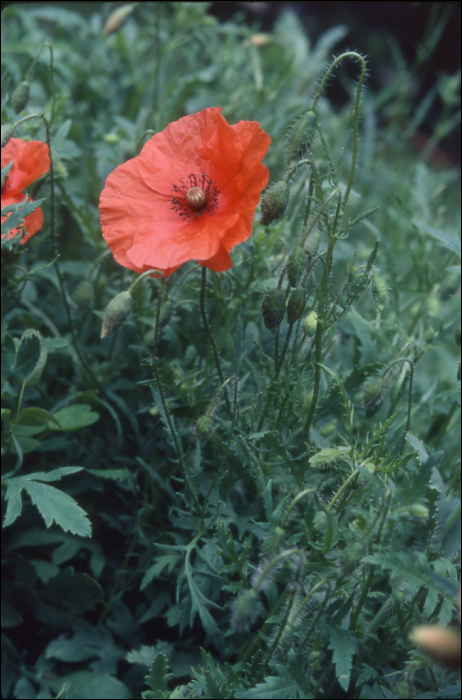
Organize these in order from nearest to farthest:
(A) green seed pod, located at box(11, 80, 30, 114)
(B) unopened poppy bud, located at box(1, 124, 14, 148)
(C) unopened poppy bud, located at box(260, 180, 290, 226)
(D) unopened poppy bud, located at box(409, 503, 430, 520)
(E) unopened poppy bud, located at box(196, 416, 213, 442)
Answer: (D) unopened poppy bud, located at box(409, 503, 430, 520)
(C) unopened poppy bud, located at box(260, 180, 290, 226)
(E) unopened poppy bud, located at box(196, 416, 213, 442)
(B) unopened poppy bud, located at box(1, 124, 14, 148)
(A) green seed pod, located at box(11, 80, 30, 114)

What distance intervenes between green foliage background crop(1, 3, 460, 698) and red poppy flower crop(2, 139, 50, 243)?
0.12 m

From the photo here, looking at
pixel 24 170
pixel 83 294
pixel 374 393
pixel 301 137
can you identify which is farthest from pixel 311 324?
pixel 24 170

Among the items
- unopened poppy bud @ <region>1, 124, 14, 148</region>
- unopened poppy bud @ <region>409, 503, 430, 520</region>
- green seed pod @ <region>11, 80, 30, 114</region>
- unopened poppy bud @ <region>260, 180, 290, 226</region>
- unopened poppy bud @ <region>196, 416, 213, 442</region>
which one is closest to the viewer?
unopened poppy bud @ <region>409, 503, 430, 520</region>

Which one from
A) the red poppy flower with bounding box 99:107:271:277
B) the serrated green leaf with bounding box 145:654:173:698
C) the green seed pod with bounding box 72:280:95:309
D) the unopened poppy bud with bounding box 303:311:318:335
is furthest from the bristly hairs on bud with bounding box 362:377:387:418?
the green seed pod with bounding box 72:280:95:309

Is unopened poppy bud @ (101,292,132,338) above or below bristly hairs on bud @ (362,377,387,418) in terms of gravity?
above

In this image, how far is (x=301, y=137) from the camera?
4.00ft

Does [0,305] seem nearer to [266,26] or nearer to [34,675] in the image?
[34,675]

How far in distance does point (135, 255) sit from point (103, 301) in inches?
30.8

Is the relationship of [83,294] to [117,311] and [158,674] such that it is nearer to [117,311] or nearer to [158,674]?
[117,311]

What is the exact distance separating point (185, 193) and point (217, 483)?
67 centimetres

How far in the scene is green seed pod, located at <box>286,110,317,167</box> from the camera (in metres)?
1.22

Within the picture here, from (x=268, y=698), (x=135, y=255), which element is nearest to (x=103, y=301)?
(x=135, y=255)

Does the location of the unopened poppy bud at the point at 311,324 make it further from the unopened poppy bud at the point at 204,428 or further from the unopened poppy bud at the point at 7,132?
the unopened poppy bud at the point at 7,132

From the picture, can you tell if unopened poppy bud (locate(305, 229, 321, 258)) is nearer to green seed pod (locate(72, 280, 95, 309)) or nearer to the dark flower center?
the dark flower center
